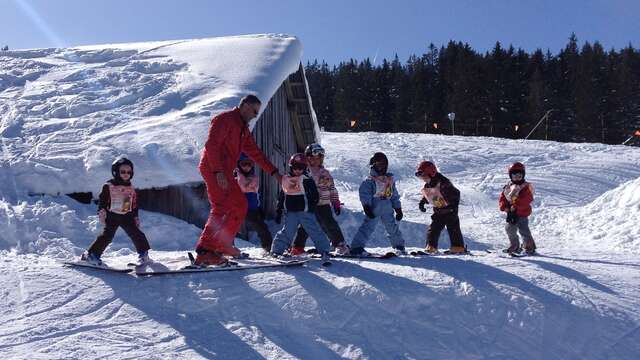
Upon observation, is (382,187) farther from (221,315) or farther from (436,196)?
(221,315)

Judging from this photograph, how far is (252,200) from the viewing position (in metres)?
7.07

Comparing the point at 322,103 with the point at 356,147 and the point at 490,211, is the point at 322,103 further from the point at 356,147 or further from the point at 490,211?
the point at 490,211

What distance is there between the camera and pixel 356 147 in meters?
25.4

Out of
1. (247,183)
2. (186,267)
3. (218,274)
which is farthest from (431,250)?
(186,267)

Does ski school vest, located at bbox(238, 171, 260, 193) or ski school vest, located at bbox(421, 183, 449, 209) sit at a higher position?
ski school vest, located at bbox(238, 171, 260, 193)

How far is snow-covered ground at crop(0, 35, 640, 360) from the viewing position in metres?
4.31

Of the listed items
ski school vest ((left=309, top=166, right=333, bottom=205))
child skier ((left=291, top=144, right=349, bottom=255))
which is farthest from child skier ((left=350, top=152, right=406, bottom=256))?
ski school vest ((left=309, top=166, right=333, bottom=205))

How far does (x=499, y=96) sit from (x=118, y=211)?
4232cm

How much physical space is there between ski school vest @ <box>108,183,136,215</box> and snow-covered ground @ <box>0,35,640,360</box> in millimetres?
659

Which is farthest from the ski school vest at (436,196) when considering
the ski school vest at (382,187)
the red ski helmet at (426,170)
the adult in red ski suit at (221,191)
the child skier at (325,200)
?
the adult in red ski suit at (221,191)

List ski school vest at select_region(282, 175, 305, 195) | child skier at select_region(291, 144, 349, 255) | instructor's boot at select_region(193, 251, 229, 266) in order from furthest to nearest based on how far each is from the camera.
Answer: child skier at select_region(291, 144, 349, 255), ski school vest at select_region(282, 175, 305, 195), instructor's boot at select_region(193, 251, 229, 266)

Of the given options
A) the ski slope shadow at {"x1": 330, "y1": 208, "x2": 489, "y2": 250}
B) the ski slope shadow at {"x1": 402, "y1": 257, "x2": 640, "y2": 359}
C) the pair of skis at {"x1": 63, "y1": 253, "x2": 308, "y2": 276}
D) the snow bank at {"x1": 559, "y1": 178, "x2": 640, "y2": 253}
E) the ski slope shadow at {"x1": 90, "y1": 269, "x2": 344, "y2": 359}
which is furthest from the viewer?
the ski slope shadow at {"x1": 330, "y1": 208, "x2": 489, "y2": 250}

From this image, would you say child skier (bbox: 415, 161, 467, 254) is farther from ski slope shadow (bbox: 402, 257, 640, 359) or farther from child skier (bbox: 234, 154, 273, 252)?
child skier (bbox: 234, 154, 273, 252)

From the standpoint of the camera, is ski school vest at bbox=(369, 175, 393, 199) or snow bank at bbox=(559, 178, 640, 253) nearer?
ski school vest at bbox=(369, 175, 393, 199)
